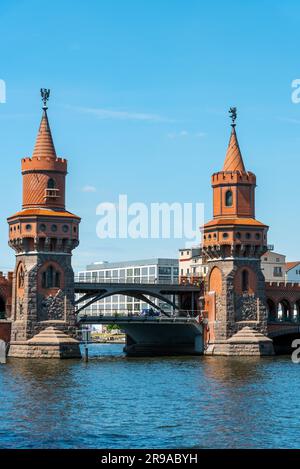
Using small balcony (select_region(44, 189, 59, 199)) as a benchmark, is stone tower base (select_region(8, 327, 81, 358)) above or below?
below

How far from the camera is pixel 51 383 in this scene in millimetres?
80812

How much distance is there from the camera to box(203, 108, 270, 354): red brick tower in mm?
117875

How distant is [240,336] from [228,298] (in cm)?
471

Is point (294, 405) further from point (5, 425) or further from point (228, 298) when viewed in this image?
point (228, 298)

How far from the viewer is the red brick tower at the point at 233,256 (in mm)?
117875

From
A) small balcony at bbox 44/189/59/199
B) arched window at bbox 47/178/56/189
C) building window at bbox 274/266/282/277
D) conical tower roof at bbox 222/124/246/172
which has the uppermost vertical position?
conical tower roof at bbox 222/124/246/172

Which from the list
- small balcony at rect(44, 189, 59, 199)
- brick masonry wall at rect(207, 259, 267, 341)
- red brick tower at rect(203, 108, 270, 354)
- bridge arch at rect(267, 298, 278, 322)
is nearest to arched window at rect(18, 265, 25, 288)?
small balcony at rect(44, 189, 59, 199)

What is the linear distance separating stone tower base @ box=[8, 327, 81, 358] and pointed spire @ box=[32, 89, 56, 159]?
20.3m

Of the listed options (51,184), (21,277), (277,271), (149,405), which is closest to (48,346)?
(21,277)

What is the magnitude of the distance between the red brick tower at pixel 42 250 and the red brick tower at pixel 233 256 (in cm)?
1791

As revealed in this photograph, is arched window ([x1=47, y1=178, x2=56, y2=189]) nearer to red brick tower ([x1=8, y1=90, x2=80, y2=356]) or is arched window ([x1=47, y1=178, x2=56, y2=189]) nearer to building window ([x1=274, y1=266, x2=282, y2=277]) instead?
red brick tower ([x1=8, y1=90, x2=80, y2=356])

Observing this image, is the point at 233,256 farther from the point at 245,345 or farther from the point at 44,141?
the point at 44,141

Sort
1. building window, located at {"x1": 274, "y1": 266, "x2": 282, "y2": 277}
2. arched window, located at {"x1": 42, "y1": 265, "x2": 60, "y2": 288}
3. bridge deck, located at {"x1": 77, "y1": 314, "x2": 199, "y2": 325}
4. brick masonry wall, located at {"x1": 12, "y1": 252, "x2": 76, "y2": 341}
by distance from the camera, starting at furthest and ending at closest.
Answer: building window, located at {"x1": 274, "y1": 266, "x2": 282, "y2": 277}, bridge deck, located at {"x1": 77, "y1": 314, "x2": 199, "y2": 325}, arched window, located at {"x1": 42, "y1": 265, "x2": 60, "y2": 288}, brick masonry wall, located at {"x1": 12, "y1": 252, "x2": 76, "y2": 341}
